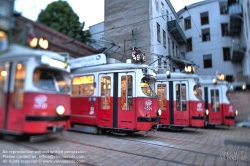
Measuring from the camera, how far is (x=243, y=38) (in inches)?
583

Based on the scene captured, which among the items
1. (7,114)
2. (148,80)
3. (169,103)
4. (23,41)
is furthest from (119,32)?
(169,103)

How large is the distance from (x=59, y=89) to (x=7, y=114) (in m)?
0.61

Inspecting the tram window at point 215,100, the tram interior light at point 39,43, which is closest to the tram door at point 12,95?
the tram interior light at point 39,43

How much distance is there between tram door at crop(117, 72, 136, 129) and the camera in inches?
252

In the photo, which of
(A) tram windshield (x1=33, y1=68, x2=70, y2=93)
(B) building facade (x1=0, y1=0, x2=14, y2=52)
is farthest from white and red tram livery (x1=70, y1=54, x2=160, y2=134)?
(B) building facade (x1=0, y1=0, x2=14, y2=52)

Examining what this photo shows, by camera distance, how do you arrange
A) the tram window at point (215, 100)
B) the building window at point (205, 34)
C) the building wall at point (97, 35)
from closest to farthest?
the building wall at point (97, 35) → the building window at point (205, 34) → the tram window at point (215, 100)

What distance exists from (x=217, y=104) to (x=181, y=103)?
13.0 feet

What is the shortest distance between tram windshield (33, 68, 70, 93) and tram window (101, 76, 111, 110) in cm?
412

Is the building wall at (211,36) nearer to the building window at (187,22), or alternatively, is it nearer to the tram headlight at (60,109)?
the building window at (187,22)

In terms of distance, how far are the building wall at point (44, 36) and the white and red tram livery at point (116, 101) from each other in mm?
4156

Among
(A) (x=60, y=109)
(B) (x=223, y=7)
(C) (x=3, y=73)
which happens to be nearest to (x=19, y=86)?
(C) (x=3, y=73)

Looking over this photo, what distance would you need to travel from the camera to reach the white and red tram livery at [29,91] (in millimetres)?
2102

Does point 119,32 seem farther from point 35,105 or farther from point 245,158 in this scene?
point 245,158

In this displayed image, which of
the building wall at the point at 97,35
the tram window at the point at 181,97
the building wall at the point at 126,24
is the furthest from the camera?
the tram window at the point at 181,97
